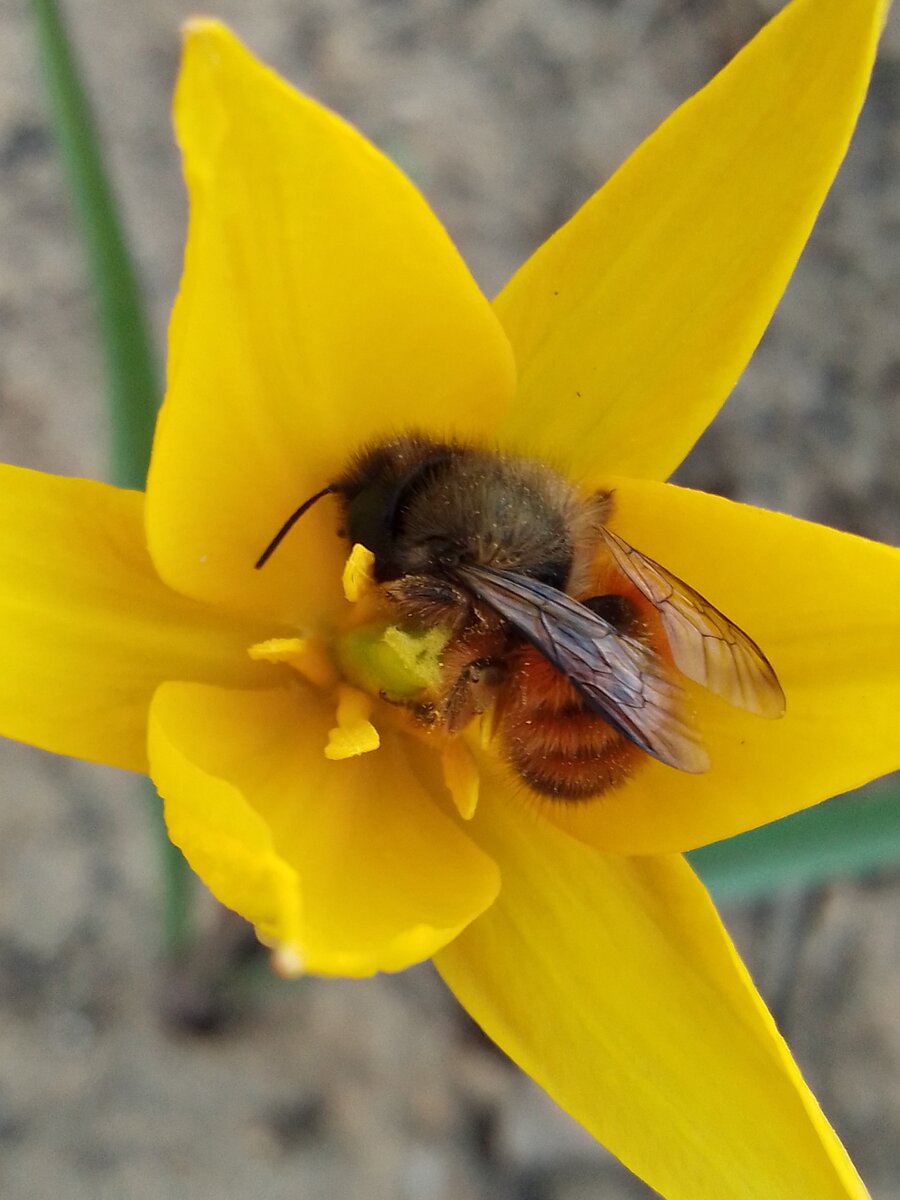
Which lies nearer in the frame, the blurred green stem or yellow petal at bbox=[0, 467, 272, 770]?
yellow petal at bbox=[0, 467, 272, 770]

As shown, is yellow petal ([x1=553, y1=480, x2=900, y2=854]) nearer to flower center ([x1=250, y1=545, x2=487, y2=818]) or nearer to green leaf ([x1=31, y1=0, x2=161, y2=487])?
flower center ([x1=250, y1=545, x2=487, y2=818])

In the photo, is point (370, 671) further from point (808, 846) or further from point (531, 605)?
point (808, 846)

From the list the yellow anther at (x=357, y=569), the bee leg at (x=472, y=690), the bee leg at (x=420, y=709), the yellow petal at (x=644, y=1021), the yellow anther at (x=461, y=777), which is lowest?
the yellow petal at (x=644, y=1021)

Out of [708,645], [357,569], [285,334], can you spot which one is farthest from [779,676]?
[285,334]

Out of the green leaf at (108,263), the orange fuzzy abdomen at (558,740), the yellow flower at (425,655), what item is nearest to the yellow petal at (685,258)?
the yellow flower at (425,655)

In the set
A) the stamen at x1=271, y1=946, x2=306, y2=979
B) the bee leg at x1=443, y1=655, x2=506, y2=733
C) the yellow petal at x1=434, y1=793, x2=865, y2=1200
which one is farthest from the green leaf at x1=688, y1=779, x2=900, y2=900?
the stamen at x1=271, y1=946, x2=306, y2=979

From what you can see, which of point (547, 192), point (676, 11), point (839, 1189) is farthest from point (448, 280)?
point (676, 11)

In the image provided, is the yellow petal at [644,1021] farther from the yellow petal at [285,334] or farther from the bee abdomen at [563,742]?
the yellow petal at [285,334]
